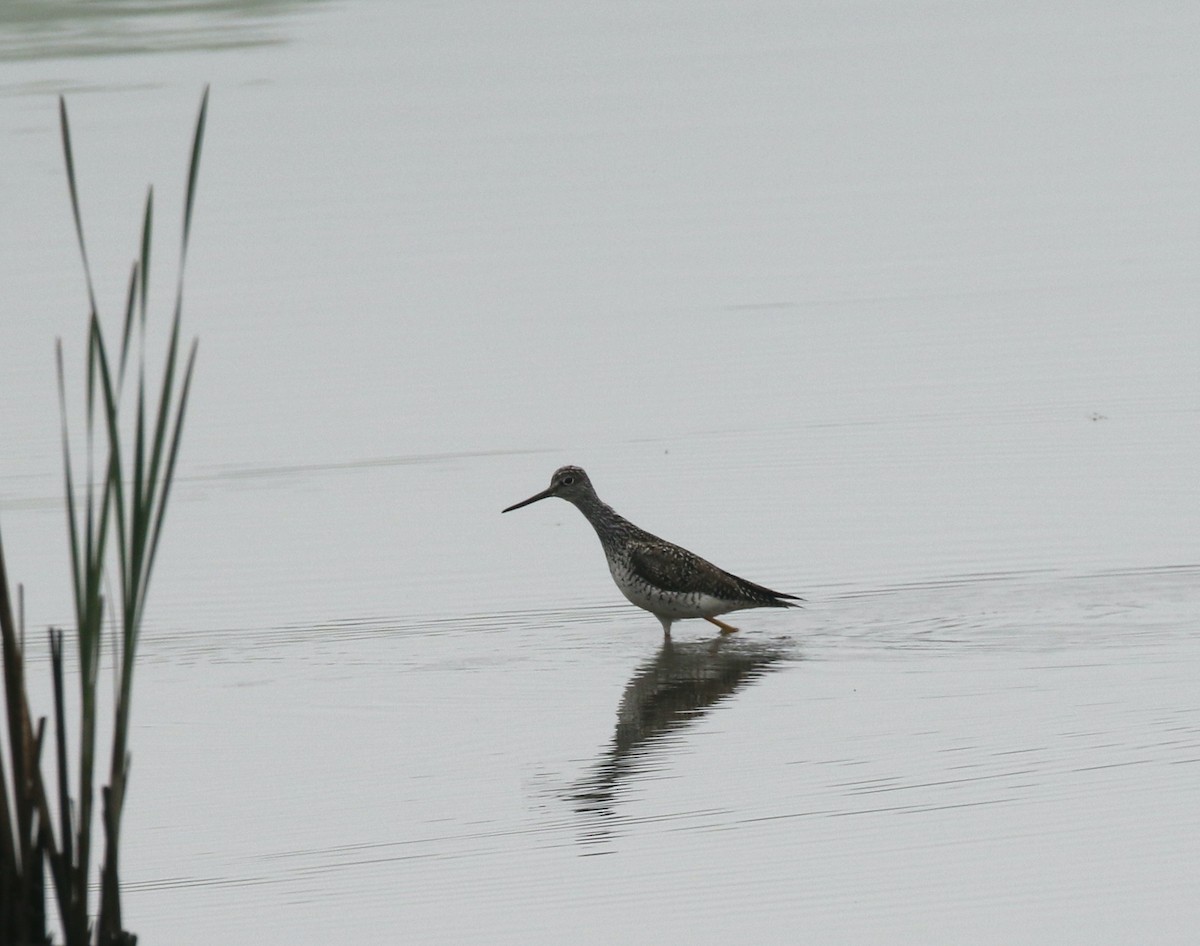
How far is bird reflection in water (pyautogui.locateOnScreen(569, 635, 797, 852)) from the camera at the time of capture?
5.82 metres

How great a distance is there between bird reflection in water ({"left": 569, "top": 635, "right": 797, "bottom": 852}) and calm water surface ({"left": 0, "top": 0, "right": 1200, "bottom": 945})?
0.02 metres

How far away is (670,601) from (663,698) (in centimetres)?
81

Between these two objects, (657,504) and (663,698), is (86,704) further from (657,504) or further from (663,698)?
(657,504)

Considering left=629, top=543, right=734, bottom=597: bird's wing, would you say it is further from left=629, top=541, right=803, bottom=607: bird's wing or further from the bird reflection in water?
the bird reflection in water

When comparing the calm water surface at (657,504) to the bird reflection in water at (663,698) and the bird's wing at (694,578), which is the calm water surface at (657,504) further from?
the bird's wing at (694,578)

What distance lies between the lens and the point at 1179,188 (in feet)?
51.0

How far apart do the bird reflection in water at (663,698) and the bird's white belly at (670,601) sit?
13 centimetres

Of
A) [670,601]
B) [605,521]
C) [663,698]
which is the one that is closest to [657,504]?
[605,521]

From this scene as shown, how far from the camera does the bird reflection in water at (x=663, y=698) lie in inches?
229

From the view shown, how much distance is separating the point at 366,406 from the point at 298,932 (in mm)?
6188

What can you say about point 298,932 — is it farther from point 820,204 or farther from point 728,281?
point 820,204

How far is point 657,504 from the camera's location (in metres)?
9.19

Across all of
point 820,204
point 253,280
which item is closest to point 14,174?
point 253,280

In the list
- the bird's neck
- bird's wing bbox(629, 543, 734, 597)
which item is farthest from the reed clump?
the bird's neck
